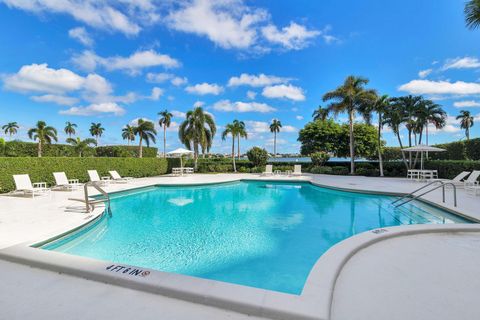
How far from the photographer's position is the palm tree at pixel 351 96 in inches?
677

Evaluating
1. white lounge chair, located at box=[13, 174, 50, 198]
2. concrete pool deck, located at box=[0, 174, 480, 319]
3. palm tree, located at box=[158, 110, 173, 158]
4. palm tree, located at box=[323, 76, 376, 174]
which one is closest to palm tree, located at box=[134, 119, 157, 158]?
Answer: palm tree, located at box=[158, 110, 173, 158]

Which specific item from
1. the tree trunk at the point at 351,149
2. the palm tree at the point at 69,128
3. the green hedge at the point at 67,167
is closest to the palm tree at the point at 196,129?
the green hedge at the point at 67,167

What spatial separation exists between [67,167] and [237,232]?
1137 centimetres

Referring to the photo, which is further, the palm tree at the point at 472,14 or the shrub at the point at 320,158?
the shrub at the point at 320,158

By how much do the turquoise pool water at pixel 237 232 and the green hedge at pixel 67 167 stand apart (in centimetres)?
415

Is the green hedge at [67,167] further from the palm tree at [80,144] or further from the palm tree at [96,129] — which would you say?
the palm tree at [96,129]

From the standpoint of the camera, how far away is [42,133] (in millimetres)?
25594

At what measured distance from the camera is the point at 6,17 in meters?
8.96

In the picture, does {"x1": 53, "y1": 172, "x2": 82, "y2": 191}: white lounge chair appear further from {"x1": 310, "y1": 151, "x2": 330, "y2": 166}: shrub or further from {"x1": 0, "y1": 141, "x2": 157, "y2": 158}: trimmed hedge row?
{"x1": 310, "y1": 151, "x2": 330, "y2": 166}: shrub

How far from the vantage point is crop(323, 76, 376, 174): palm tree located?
17203mm

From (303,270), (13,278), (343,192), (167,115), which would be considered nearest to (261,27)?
(343,192)

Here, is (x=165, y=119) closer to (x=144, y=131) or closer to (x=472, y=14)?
(x=144, y=131)

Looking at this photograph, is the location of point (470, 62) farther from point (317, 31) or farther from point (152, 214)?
point (152, 214)

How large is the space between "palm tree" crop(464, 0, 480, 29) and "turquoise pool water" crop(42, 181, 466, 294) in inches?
287
